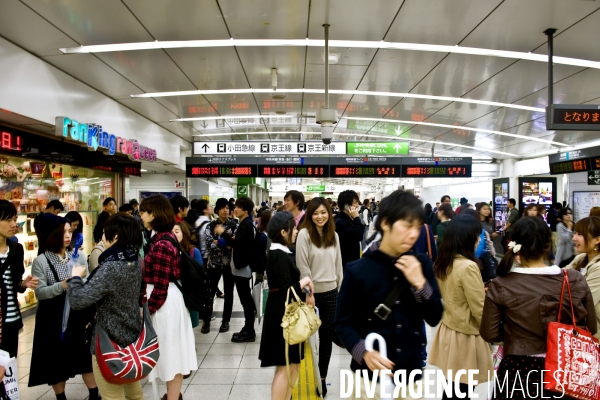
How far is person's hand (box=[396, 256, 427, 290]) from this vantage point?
170 centimetres

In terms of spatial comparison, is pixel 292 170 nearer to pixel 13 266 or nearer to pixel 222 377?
pixel 222 377

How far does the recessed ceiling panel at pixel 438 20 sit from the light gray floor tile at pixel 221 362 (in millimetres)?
4415

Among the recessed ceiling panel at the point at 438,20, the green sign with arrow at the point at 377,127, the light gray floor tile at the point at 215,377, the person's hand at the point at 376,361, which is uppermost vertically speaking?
the recessed ceiling panel at the point at 438,20

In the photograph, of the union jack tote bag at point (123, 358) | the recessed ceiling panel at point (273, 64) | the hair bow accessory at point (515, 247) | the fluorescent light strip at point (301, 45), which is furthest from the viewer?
the recessed ceiling panel at point (273, 64)

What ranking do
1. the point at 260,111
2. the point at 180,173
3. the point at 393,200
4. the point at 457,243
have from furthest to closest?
the point at 180,173 < the point at 260,111 < the point at 457,243 < the point at 393,200

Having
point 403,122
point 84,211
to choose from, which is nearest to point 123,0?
point 84,211

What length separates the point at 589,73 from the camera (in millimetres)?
6387

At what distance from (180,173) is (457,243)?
12143 millimetres

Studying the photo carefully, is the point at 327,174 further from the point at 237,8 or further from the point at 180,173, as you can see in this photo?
the point at 237,8

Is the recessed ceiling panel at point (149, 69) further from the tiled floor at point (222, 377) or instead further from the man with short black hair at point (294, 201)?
the tiled floor at point (222, 377)

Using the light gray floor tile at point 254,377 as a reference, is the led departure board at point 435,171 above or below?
above

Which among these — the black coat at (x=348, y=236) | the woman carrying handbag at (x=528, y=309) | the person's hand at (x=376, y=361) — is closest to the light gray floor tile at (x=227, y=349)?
the black coat at (x=348, y=236)

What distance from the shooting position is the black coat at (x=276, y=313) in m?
2.93

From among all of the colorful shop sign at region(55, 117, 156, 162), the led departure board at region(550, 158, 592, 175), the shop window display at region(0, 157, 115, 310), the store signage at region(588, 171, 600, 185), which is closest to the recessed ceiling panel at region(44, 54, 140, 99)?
the colorful shop sign at region(55, 117, 156, 162)
